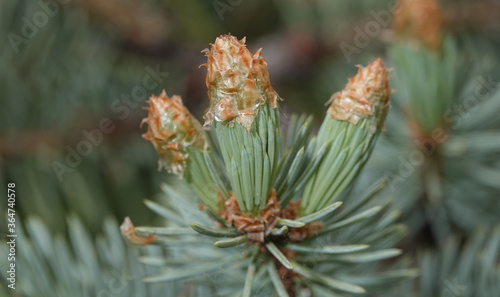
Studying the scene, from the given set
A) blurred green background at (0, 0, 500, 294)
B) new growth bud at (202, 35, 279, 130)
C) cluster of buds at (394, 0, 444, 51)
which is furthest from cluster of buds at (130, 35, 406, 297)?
blurred green background at (0, 0, 500, 294)

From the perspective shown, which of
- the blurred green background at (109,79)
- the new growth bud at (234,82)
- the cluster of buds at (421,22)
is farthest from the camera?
the blurred green background at (109,79)

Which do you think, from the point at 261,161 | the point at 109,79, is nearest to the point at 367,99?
the point at 261,161

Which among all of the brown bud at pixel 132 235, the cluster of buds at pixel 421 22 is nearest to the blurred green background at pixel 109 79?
the cluster of buds at pixel 421 22

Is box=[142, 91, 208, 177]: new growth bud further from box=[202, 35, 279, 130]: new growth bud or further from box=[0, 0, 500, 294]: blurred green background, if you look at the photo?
box=[0, 0, 500, 294]: blurred green background

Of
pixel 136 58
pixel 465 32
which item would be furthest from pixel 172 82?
pixel 465 32

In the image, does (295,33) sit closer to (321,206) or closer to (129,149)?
(129,149)

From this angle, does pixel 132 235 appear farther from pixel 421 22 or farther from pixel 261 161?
pixel 421 22

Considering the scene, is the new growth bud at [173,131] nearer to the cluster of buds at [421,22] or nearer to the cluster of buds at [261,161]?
the cluster of buds at [261,161]
